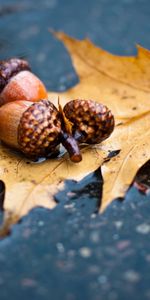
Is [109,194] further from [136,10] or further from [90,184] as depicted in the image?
[136,10]

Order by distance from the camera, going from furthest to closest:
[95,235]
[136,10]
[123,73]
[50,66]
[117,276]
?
Answer: [136,10] → [50,66] → [123,73] → [95,235] → [117,276]

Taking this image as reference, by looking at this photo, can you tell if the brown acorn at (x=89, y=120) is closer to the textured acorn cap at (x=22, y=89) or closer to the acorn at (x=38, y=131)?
the acorn at (x=38, y=131)

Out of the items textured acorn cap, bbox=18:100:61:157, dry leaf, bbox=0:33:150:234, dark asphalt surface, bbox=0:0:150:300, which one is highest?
textured acorn cap, bbox=18:100:61:157

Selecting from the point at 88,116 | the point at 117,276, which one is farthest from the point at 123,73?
the point at 117,276

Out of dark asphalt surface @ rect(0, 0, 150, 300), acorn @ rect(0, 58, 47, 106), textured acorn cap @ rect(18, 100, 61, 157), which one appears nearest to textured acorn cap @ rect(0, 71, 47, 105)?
acorn @ rect(0, 58, 47, 106)

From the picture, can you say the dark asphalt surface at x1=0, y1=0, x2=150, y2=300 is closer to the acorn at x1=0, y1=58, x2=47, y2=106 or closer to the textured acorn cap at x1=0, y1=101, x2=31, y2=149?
the textured acorn cap at x1=0, y1=101, x2=31, y2=149

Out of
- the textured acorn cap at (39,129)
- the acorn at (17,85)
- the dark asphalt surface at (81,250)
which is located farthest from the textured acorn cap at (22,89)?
the dark asphalt surface at (81,250)
